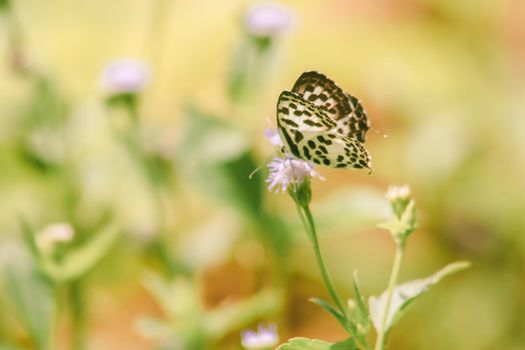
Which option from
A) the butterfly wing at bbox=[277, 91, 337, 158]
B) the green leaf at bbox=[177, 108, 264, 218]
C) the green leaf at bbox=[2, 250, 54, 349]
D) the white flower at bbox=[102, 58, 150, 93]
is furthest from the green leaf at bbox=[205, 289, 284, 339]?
the butterfly wing at bbox=[277, 91, 337, 158]

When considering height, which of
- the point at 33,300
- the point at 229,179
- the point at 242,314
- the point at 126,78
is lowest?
the point at 242,314

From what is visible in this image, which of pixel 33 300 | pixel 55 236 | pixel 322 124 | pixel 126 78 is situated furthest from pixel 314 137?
pixel 126 78

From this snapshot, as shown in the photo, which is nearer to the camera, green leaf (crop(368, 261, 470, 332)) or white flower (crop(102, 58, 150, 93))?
green leaf (crop(368, 261, 470, 332))

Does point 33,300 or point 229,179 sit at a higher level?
point 229,179

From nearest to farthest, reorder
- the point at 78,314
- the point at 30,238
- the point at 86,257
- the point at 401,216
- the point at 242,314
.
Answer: the point at 401,216, the point at 30,238, the point at 86,257, the point at 242,314, the point at 78,314

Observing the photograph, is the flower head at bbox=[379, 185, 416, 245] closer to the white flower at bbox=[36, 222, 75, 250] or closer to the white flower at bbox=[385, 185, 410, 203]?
the white flower at bbox=[385, 185, 410, 203]

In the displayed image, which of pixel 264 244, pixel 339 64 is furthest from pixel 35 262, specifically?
pixel 339 64

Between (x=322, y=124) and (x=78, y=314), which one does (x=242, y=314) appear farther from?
(x=322, y=124)
